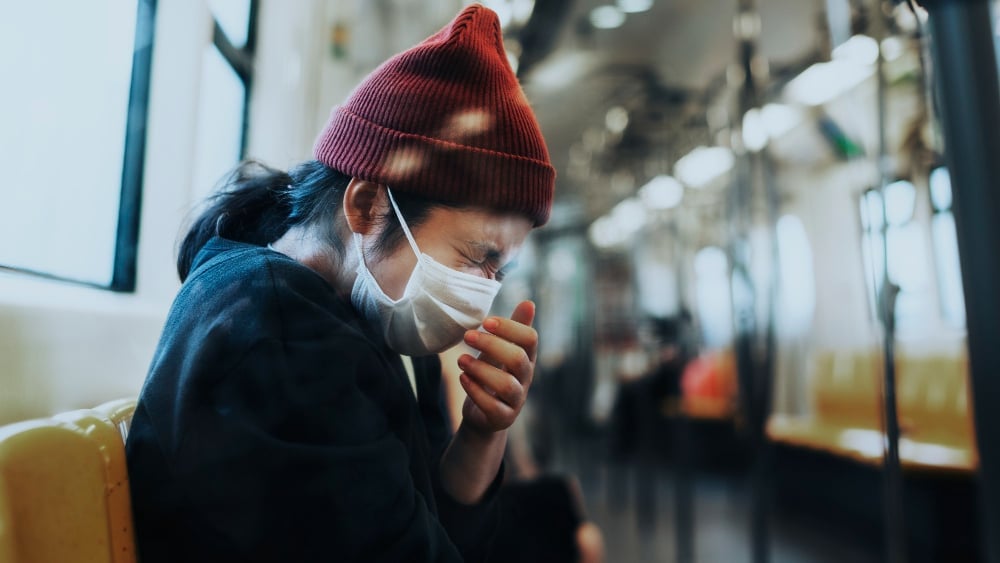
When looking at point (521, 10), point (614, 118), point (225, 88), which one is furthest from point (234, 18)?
point (614, 118)

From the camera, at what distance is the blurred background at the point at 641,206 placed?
60 cm

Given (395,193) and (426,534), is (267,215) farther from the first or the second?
(426,534)

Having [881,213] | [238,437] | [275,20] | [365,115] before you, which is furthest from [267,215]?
[881,213]

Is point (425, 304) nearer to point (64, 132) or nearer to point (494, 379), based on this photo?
point (494, 379)

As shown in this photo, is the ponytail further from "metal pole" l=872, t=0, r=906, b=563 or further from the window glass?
"metal pole" l=872, t=0, r=906, b=563

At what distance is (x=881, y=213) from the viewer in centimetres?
116

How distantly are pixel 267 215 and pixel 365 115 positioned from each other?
150 mm

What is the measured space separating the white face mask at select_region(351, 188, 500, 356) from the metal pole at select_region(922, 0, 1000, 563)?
333 mm

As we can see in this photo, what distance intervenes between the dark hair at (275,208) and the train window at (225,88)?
0.42 ft

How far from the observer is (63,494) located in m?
0.45

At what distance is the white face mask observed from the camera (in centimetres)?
55

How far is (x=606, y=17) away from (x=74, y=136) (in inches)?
30.0

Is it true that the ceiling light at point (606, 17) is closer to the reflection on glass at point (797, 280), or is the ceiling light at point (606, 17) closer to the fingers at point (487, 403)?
the fingers at point (487, 403)

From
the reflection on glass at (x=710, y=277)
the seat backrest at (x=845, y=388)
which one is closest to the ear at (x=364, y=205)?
the reflection on glass at (x=710, y=277)
